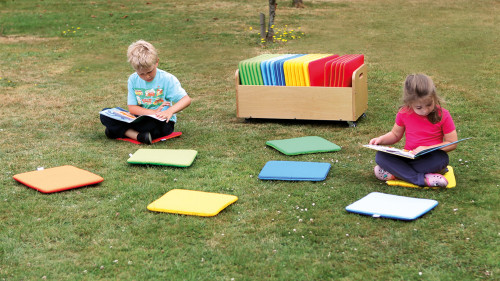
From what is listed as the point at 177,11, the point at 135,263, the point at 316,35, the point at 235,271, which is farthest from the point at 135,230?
the point at 177,11

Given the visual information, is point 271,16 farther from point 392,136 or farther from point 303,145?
point 392,136

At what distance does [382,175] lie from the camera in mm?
5121

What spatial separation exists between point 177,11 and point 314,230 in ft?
47.1

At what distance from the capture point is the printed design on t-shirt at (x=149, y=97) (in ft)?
22.5

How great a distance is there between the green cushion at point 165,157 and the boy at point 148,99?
61 cm

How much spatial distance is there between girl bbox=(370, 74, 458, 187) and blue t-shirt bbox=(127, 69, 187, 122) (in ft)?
9.04

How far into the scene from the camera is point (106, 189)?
5.04 m

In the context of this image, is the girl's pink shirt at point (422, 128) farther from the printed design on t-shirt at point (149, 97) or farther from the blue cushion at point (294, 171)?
the printed design on t-shirt at point (149, 97)

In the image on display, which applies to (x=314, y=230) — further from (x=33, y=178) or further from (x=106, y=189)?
(x=33, y=178)

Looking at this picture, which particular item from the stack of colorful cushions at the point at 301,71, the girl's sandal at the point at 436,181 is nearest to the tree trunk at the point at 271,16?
the stack of colorful cushions at the point at 301,71

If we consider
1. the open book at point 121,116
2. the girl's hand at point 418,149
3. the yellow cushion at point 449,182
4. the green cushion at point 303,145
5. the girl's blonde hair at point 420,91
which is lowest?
the green cushion at point 303,145

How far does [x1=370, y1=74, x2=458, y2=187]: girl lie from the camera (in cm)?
480

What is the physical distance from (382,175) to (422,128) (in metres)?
Result: 0.54

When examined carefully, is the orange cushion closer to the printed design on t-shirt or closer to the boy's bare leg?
the boy's bare leg
